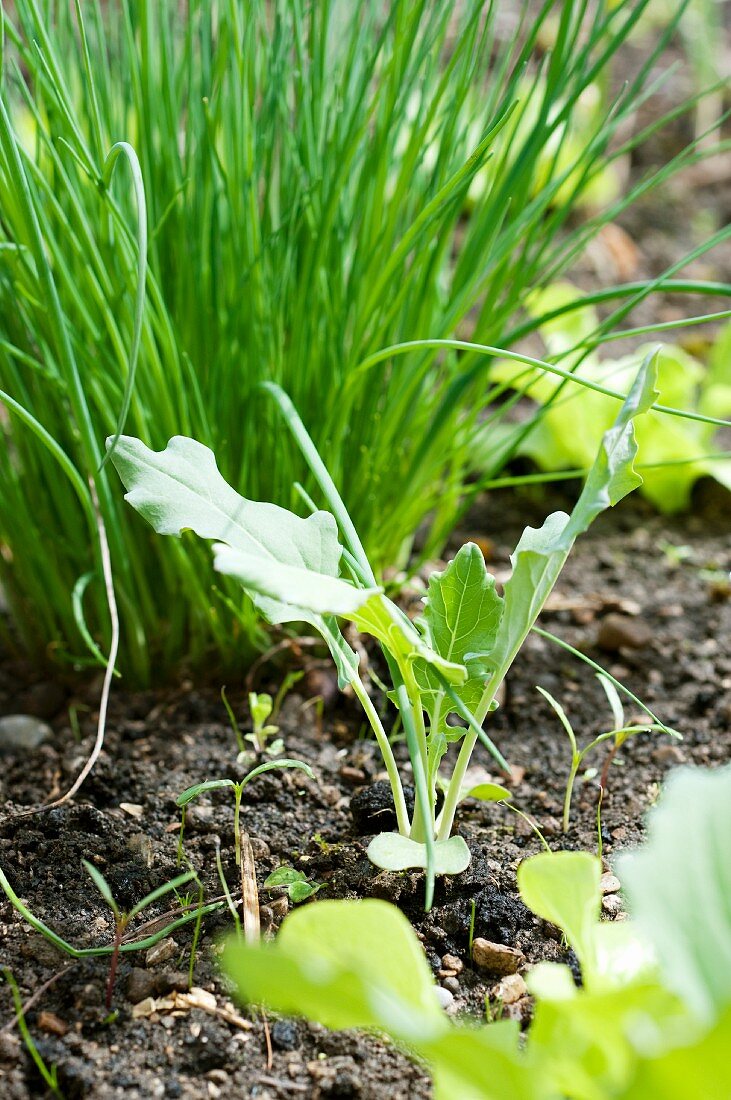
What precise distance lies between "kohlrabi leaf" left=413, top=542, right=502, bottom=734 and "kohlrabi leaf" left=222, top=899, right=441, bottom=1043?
23 cm

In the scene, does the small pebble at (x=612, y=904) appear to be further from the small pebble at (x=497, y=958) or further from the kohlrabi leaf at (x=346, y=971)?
the kohlrabi leaf at (x=346, y=971)

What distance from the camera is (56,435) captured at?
0.98 meters

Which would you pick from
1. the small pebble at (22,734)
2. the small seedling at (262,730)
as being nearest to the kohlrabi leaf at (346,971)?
the small seedling at (262,730)

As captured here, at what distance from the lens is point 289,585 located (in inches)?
21.1

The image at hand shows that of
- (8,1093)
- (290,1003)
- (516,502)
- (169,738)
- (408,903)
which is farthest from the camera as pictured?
(516,502)

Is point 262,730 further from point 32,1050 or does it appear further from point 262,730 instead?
point 32,1050

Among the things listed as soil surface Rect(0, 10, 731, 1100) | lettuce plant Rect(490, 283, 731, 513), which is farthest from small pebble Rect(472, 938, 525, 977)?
lettuce plant Rect(490, 283, 731, 513)

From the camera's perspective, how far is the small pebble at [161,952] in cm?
68

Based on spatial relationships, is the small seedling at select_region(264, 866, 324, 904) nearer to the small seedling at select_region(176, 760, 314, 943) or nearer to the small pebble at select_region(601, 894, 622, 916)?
the small seedling at select_region(176, 760, 314, 943)

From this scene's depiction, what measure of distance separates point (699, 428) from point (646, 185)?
610 mm

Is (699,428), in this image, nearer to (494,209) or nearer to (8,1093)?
(494,209)

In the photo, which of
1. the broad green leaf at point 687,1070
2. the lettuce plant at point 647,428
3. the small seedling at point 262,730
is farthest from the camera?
the lettuce plant at point 647,428

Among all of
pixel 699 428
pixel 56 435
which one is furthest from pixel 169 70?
pixel 699 428

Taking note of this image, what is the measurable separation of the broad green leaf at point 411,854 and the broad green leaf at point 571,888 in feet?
0.37
